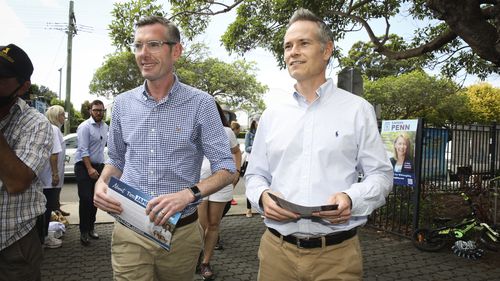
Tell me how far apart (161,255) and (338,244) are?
101cm

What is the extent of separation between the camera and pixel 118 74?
145ft

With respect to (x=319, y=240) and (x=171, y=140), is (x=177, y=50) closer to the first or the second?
(x=171, y=140)

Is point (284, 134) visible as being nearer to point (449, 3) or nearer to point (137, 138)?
point (137, 138)

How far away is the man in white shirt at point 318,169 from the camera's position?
2.11 metres

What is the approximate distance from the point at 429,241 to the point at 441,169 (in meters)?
1.73

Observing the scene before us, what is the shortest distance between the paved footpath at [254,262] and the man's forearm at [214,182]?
2.86m

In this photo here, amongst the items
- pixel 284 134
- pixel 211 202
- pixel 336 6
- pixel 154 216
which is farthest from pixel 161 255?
pixel 336 6

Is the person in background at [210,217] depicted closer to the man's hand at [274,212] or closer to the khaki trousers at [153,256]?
the khaki trousers at [153,256]

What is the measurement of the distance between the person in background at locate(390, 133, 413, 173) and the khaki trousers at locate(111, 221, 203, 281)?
5.15 meters

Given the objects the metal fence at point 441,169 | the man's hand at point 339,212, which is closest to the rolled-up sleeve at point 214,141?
the man's hand at point 339,212

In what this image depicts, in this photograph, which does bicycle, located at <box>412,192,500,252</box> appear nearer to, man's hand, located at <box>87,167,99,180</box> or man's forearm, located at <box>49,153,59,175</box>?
man's hand, located at <box>87,167,99,180</box>

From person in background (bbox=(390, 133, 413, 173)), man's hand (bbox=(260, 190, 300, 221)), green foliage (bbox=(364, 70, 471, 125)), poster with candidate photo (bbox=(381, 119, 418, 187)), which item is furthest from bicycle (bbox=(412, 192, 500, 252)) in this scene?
green foliage (bbox=(364, 70, 471, 125))

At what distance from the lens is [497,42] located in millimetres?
6082

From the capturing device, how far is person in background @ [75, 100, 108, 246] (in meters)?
6.21
